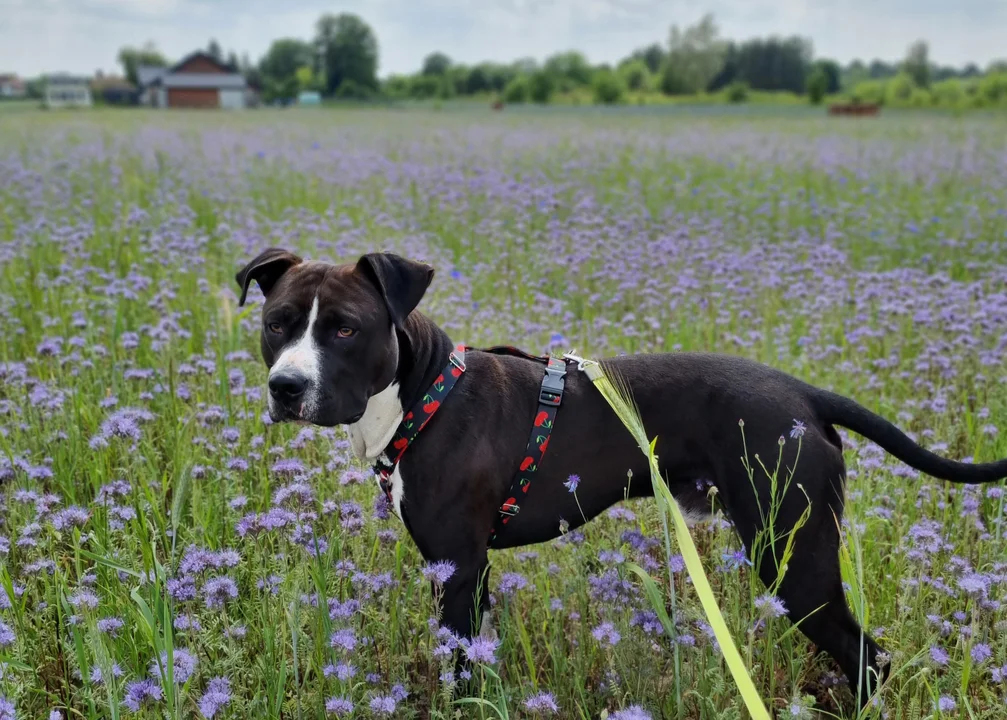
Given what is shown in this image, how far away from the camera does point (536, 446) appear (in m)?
2.59

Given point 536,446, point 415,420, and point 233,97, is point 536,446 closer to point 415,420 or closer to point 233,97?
point 415,420

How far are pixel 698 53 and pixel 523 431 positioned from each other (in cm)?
10909

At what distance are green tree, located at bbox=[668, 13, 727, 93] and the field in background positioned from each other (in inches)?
3754

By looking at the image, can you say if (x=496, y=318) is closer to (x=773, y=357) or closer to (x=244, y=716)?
(x=773, y=357)

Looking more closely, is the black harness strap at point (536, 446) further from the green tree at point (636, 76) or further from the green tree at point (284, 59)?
the green tree at point (284, 59)

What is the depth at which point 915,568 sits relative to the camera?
2.80m

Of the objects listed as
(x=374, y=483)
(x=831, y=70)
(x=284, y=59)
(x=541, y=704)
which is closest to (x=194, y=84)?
(x=284, y=59)

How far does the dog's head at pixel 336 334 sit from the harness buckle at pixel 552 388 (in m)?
0.46

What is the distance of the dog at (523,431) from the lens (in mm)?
2410

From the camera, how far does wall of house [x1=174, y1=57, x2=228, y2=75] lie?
10556 cm

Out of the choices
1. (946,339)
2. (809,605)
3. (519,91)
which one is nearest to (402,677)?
(809,605)

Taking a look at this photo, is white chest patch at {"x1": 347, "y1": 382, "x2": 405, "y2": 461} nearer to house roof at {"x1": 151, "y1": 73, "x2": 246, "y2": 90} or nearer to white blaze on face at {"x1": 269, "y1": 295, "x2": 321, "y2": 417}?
white blaze on face at {"x1": 269, "y1": 295, "x2": 321, "y2": 417}

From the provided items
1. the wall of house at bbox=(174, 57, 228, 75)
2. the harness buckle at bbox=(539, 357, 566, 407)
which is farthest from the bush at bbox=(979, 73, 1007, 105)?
the wall of house at bbox=(174, 57, 228, 75)

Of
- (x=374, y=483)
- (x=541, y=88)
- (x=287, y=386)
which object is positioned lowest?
(x=374, y=483)
